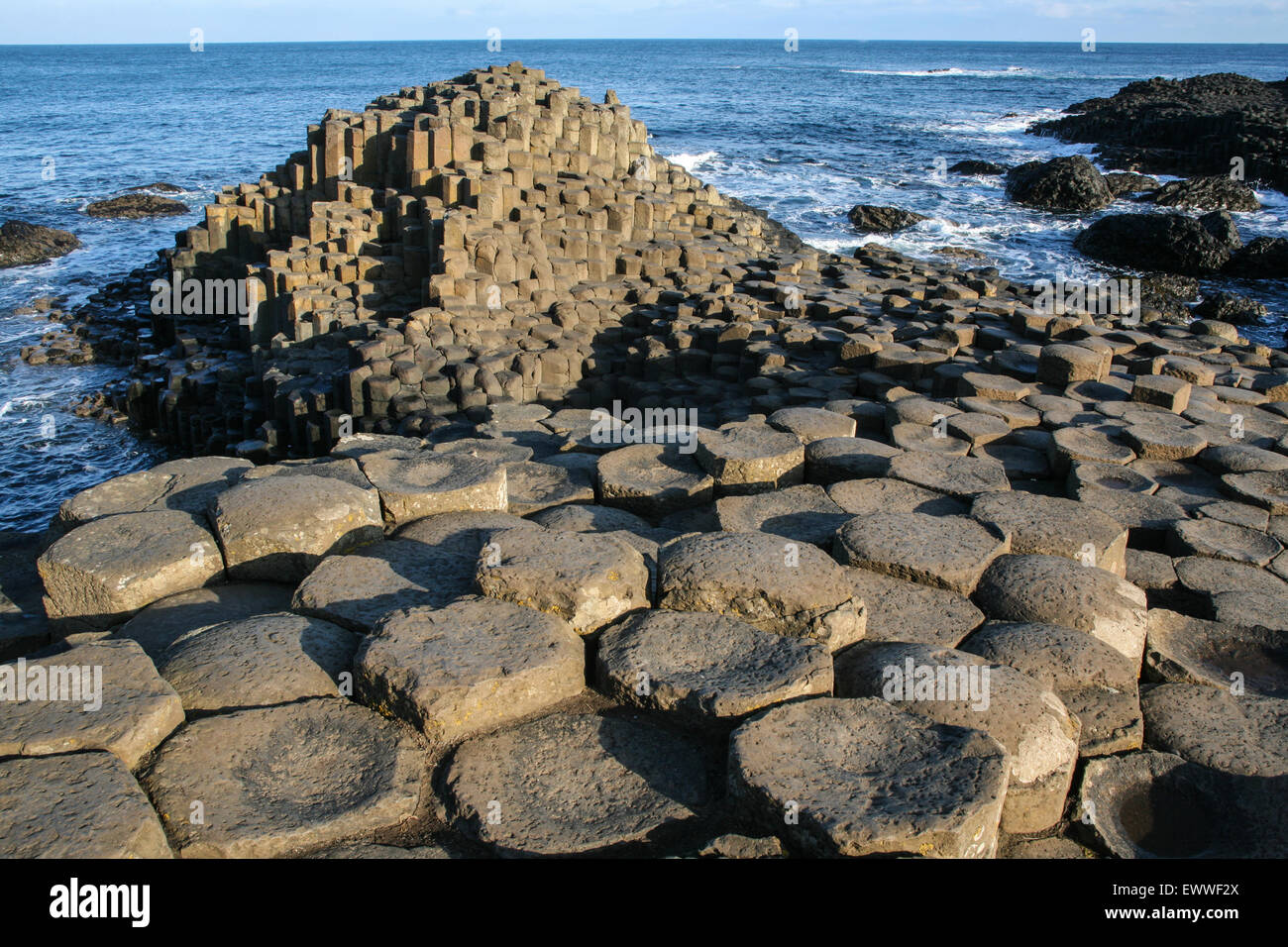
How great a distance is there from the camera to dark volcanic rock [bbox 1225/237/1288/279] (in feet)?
63.3

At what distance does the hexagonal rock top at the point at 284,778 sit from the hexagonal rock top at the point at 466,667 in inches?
4.8

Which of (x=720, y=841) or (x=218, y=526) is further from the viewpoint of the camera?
(x=218, y=526)

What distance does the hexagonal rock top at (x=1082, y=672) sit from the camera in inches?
134

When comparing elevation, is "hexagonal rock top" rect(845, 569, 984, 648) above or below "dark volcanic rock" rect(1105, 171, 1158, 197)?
below

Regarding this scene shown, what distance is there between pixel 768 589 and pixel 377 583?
1.60 m

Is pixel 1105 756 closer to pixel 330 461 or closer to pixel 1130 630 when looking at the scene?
pixel 1130 630

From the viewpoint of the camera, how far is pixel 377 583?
3.94 metres

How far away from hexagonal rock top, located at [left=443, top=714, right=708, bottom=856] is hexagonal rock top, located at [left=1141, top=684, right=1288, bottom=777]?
182 centimetres

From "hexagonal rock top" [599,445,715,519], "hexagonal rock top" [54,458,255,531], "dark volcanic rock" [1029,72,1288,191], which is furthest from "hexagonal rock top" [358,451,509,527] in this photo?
"dark volcanic rock" [1029,72,1288,191]

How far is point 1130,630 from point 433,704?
2795mm

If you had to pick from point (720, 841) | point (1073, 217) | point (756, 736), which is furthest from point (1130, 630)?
point (1073, 217)

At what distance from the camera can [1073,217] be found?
1013 inches

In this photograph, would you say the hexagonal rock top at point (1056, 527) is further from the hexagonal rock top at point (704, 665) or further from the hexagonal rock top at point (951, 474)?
the hexagonal rock top at point (704, 665)

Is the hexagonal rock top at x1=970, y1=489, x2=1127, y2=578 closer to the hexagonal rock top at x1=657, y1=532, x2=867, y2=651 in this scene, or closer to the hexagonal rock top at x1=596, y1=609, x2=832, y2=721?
the hexagonal rock top at x1=657, y1=532, x2=867, y2=651
